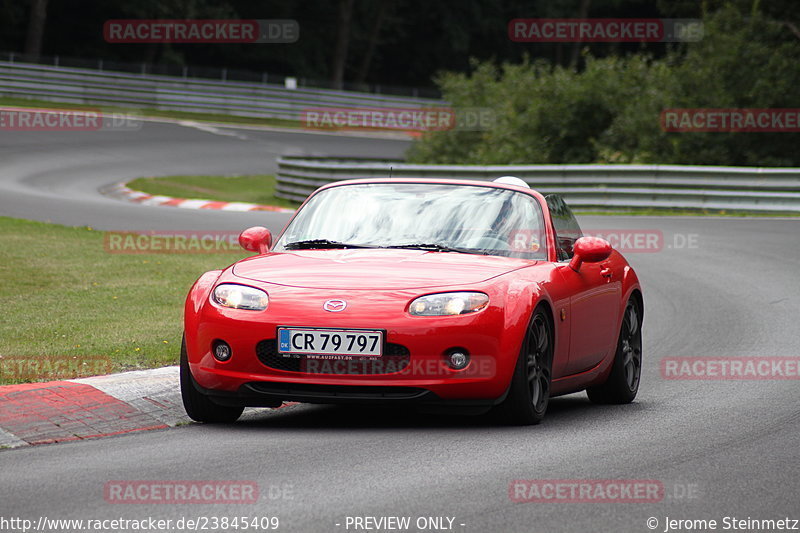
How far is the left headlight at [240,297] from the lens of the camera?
22.9 feet

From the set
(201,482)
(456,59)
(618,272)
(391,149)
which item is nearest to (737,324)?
(618,272)

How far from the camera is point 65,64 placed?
51.2 meters

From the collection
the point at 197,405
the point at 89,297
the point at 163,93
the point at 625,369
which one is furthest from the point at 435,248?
the point at 163,93

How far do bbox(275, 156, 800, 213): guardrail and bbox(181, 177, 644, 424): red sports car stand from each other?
51.4 feet

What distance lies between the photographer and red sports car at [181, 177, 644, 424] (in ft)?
22.2

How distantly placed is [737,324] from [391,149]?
3324cm

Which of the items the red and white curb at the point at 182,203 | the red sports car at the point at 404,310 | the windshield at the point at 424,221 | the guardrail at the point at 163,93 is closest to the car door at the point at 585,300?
the red sports car at the point at 404,310

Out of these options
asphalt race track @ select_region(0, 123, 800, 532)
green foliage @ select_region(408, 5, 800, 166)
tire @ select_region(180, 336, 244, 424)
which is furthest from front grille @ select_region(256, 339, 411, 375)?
green foliage @ select_region(408, 5, 800, 166)

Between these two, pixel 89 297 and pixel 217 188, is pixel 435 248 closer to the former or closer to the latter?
pixel 89 297

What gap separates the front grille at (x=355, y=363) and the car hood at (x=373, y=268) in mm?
361

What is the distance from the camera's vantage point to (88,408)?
7.27 m

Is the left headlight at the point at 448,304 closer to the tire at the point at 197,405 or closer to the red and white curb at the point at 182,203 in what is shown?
the tire at the point at 197,405

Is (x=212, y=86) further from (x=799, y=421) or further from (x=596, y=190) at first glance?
(x=799, y=421)

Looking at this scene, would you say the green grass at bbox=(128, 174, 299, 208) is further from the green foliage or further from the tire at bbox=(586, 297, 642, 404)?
the tire at bbox=(586, 297, 642, 404)
